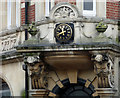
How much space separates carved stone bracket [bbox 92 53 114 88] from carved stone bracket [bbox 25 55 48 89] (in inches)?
66.2

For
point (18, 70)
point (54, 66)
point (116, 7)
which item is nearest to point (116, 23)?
point (116, 7)

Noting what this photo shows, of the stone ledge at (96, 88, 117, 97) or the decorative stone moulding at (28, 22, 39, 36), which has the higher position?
the decorative stone moulding at (28, 22, 39, 36)

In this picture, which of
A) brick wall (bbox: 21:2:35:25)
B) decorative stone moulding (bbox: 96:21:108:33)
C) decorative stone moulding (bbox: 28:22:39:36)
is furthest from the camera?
brick wall (bbox: 21:2:35:25)

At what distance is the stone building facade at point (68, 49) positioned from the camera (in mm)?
16078

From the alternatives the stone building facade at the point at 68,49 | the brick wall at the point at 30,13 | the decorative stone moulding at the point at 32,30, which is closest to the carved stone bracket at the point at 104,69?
the stone building facade at the point at 68,49

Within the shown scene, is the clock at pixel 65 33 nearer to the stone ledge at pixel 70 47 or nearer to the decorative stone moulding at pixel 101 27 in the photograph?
the stone ledge at pixel 70 47

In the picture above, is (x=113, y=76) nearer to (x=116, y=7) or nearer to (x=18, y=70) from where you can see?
(x=116, y=7)

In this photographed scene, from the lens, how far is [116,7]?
55.9ft

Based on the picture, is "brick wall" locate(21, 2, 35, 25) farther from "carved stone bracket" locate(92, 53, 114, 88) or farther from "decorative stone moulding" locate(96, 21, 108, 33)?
"carved stone bracket" locate(92, 53, 114, 88)

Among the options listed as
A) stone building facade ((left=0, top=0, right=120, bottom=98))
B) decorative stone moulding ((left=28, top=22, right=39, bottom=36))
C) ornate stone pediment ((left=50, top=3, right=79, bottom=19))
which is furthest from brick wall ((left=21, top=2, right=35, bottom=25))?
ornate stone pediment ((left=50, top=3, right=79, bottom=19))

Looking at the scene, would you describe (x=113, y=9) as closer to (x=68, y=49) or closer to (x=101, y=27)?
(x=101, y=27)

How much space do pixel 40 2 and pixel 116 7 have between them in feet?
7.86

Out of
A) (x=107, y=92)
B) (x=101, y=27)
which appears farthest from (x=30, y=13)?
(x=107, y=92)

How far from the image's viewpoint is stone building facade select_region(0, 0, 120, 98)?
1608 cm
